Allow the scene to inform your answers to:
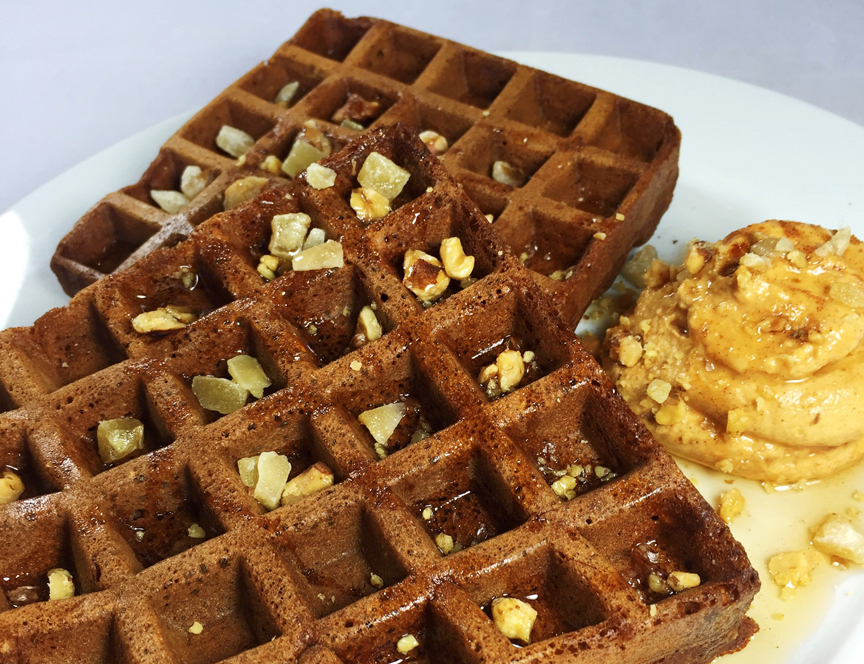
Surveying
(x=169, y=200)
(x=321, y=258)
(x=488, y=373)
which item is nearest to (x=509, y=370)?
(x=488, y=373)

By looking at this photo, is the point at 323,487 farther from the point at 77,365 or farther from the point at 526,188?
the point at 526,188

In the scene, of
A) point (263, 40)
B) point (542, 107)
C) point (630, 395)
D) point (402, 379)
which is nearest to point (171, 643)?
point (402, 379)

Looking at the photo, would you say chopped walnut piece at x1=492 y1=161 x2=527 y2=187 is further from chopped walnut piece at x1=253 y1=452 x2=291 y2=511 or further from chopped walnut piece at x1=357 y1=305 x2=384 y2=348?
chopped walnut piece at x1=253 y1=452 x2=291 y2=511

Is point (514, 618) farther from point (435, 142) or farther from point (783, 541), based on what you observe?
point (435, 142)

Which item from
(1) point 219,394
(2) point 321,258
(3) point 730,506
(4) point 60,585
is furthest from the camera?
(3) point 730,506

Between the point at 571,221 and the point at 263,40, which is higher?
the point at 263,40

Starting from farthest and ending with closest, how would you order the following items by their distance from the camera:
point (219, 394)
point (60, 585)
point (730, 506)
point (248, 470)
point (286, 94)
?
point (286, 94) < point (730, 506) < point (219, 394) < point (248, 470) < point (60, 585)

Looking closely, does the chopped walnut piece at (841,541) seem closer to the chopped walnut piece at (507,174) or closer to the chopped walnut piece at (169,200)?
the chopped walnut piece at (507,174)
